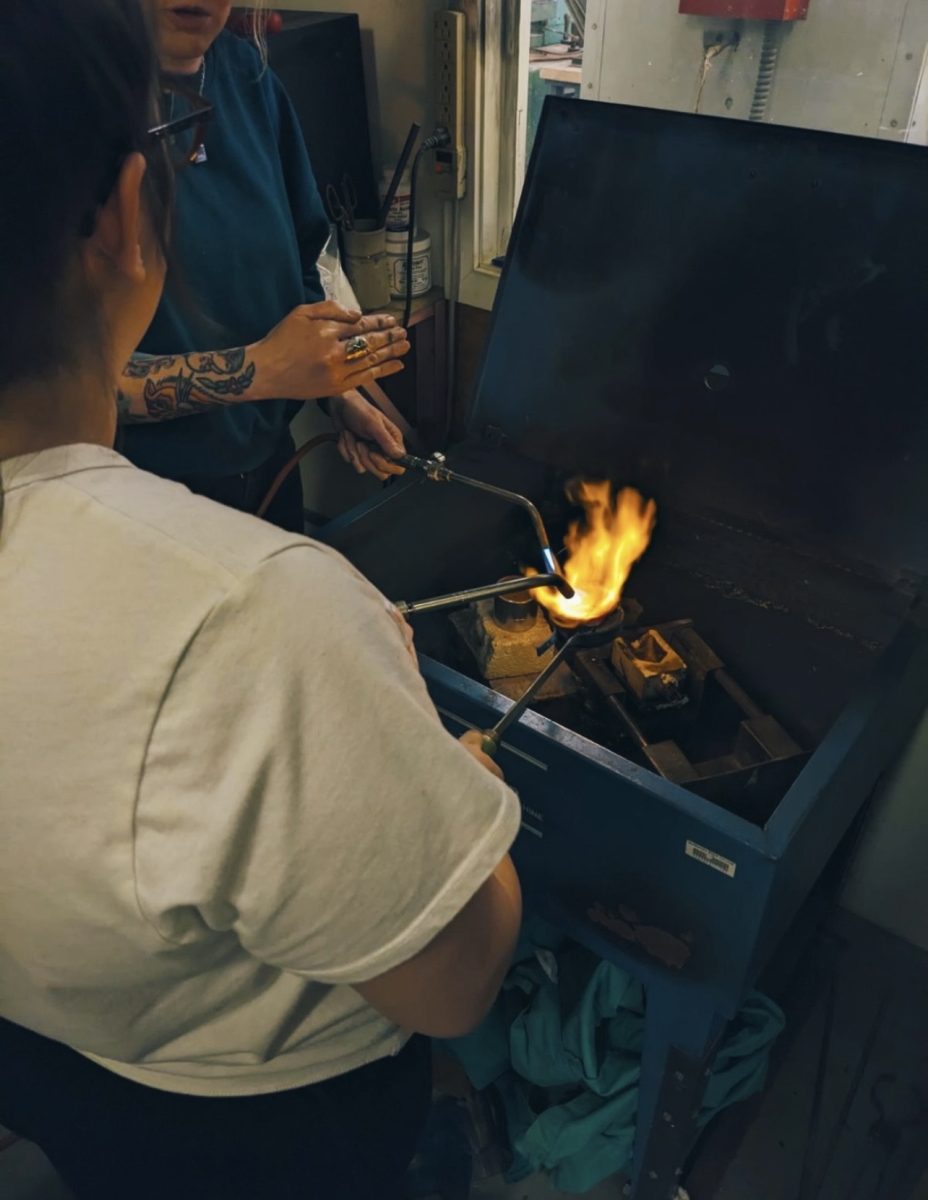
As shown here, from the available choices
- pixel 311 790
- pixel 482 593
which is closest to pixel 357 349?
pixel 482 593

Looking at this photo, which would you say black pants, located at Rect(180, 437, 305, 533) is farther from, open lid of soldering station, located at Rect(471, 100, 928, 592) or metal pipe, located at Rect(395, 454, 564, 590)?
open lid of soldering station, located at Rect(471, 100, 928, 592)

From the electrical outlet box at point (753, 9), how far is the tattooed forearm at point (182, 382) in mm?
805

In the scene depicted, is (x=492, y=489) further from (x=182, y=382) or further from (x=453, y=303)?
(x=453, y=303)

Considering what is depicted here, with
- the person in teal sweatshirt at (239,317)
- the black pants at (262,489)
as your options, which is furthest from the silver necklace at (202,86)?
the black pants at (262,489)

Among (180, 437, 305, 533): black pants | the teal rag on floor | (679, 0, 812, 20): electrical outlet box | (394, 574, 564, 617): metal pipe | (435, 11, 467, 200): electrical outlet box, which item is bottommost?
the teal rag on floor

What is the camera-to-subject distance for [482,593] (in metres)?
1.02

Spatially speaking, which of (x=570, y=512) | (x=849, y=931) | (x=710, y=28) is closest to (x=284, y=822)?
(x=570, y=512)

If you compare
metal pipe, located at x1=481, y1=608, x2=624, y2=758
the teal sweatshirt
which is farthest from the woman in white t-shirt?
the teal sweatshirt

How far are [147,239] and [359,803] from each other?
1.03ft

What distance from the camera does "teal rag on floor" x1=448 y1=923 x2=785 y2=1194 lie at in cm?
117

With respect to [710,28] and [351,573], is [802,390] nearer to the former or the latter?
[710,28]

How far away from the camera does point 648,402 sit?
1.18 m

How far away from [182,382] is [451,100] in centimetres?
84

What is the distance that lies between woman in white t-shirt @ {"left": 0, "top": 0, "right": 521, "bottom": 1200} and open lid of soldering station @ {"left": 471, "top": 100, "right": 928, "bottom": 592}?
74 centimetres
